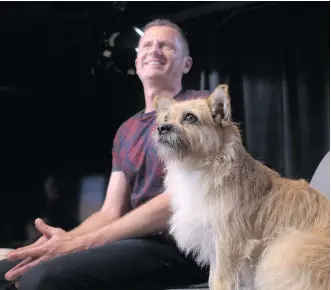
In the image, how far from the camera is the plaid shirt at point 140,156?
1.74m

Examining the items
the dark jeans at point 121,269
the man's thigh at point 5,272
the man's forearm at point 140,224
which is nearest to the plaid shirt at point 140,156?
the man's forearm at point 140,224

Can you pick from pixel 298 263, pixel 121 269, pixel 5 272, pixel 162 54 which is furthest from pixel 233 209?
pixel 5 272

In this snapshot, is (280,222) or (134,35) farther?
(134,35)

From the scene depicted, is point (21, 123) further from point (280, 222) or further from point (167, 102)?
point (280, 222)

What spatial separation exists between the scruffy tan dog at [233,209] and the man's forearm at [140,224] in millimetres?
174

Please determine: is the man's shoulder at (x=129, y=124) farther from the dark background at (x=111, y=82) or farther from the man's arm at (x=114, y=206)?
the man's arm at (x=114, y=206)

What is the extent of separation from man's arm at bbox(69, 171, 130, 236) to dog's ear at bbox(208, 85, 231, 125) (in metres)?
0.62

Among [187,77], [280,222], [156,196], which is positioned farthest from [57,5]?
[280,222]

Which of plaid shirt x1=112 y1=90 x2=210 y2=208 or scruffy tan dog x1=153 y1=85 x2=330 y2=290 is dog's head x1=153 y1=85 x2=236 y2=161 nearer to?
scruffy tan dog x1=153 y1=85 x2=330 y2=290

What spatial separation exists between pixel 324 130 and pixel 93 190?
3.51 feet

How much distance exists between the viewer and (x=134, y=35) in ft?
6.82

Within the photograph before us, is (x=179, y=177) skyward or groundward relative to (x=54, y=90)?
groundward

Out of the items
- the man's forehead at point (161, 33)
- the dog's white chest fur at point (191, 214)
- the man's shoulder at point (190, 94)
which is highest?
the man's forehead at point (161, 33)

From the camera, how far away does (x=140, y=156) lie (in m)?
1.79
